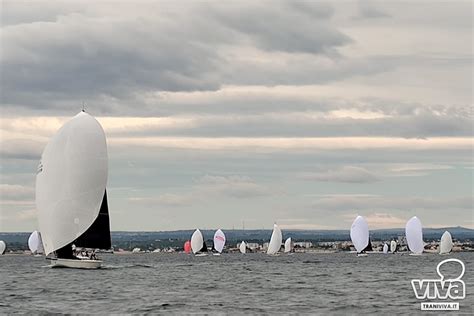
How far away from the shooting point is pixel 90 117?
80.9m

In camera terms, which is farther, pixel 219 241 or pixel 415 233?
pixel 219 241

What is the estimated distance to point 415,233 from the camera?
161500 millimetres

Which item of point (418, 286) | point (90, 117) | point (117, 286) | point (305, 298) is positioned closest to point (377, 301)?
point (305, 298)

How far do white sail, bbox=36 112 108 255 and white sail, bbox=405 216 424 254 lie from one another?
84619 mm

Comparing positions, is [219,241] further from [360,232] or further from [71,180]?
[71,180]

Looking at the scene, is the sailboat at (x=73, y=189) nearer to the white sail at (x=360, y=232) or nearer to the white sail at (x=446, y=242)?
the white sail at (x=360, y=232)

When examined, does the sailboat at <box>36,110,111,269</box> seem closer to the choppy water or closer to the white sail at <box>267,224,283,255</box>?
the choppy water

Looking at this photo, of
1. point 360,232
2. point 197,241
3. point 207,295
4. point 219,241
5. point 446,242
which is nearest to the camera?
point 207,295

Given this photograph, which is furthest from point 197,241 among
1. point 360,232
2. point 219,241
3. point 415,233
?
point 415,233

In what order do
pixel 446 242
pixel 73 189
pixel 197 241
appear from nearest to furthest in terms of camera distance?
pixel 73 189 < pixel 446 242 < pixel 197 241

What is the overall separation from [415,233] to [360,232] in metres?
8.30

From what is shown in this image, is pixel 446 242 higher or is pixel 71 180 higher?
pixel 71 180

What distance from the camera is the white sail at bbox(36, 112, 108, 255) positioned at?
259 ft

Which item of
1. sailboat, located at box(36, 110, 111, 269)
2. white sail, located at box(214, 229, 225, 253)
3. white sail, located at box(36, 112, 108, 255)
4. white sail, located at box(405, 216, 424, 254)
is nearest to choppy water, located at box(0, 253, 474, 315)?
sailboat, located at box(36, 110, 111, 269)
